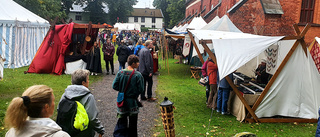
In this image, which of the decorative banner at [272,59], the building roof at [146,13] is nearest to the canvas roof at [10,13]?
the decorative banner at [272,59]

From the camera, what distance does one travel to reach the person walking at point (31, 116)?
1863mm

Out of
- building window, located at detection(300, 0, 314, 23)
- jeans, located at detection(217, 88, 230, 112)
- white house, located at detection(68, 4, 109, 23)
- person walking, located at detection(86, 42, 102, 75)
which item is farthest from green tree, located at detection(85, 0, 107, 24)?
jeans, located at detection(217, 88, 230, 112)

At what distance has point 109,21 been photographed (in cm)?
5331

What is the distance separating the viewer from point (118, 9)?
5347 cm

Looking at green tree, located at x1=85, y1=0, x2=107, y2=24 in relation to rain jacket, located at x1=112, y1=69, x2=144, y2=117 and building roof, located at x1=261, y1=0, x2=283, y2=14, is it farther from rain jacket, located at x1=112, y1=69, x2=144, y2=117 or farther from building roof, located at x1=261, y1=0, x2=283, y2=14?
rain jacket, located at x1=112, y1=69, x2=144, y2=117

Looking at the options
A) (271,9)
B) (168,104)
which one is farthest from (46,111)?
(271,9)

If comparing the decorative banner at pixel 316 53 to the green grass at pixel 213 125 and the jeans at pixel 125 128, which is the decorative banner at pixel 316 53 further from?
the jeans at pixel 125 128

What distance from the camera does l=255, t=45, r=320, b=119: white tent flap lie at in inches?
265

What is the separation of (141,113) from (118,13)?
4882cm

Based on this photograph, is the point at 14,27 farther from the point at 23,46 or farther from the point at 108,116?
the point at 108,116

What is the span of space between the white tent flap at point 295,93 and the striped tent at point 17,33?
7.77 m

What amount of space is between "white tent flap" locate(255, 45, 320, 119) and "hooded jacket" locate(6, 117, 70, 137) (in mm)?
5830

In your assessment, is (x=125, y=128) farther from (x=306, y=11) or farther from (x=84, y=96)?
(x=306, y=11)

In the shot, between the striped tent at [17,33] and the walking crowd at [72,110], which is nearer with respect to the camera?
the walking crowd at [72,110]
